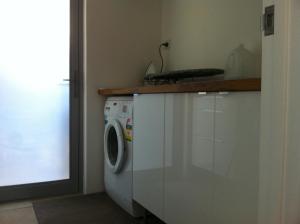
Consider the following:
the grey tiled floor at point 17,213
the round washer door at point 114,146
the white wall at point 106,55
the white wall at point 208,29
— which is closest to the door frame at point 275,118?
the white wall at point 208,29

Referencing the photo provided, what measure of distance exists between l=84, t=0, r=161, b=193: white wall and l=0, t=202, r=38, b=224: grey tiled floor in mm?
543

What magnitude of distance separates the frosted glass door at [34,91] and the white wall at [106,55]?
0.19 metres

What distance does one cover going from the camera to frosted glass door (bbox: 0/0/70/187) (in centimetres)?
250

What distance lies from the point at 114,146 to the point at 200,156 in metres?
1.29

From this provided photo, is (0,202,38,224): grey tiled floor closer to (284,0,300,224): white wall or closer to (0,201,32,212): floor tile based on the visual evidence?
(0,201,32,212): floor tile

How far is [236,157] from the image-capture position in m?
1.26

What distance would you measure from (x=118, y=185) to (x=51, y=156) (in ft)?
2.31

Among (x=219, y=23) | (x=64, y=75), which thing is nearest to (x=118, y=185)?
(x=64, y=75)

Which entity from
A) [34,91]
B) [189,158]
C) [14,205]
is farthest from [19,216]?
[189,158]

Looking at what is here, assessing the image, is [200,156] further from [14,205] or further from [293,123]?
[14,205]

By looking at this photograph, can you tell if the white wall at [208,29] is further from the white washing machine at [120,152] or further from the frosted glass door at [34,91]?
the frosted glass door at [34,91]

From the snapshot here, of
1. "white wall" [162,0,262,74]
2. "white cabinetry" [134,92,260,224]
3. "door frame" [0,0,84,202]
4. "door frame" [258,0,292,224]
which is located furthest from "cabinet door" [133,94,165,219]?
"door frame" [258,0,292,224]

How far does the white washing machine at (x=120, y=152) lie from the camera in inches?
87.0

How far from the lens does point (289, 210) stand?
0.84 m
